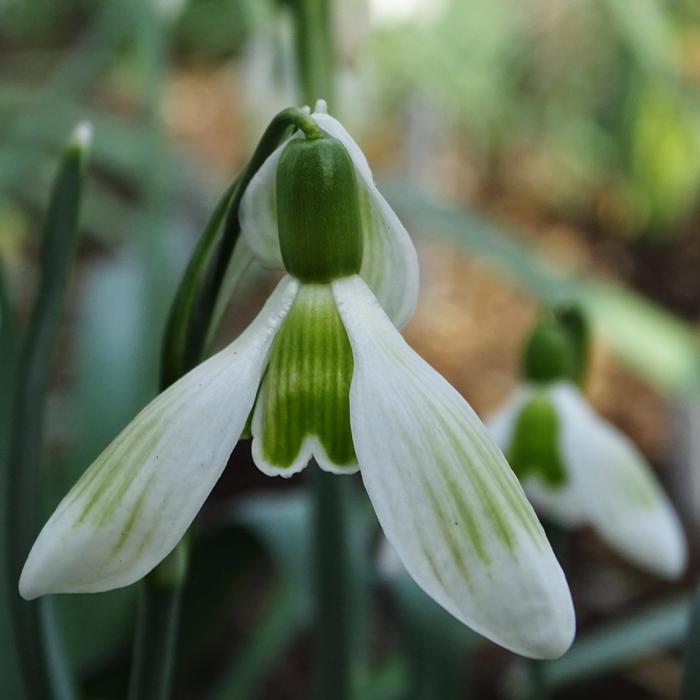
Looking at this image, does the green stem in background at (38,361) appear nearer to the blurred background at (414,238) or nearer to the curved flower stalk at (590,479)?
the blurred background at (414,238)

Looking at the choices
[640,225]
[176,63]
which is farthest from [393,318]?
A: [176,63]

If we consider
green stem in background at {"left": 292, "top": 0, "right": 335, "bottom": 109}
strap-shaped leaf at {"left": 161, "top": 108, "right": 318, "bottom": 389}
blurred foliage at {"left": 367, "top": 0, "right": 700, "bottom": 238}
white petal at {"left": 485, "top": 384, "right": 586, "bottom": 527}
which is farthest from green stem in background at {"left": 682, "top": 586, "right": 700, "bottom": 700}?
blurred foliage at {"left": 367, "top": 0, "right": 700, "bottom": 238}

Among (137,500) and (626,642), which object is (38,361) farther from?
(626,642)

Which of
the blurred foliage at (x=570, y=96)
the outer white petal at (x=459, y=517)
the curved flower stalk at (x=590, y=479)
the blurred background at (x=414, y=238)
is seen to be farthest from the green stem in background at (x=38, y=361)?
the blurred foliage at (x=570, y=96)

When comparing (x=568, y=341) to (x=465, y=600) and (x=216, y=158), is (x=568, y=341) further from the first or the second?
(x=216, y=158)

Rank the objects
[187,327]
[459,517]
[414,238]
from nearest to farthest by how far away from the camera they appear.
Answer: [459,517] < [187,327] < [414,238]

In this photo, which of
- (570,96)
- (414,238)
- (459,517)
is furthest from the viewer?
(570,96)

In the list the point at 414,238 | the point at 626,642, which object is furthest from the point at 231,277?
the point at 414,238

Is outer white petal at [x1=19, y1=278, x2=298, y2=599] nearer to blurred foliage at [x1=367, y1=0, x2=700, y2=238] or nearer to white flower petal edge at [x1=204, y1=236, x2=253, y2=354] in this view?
white flower petal edge at [x1=204, y1=236, x2=253, y2=354]
